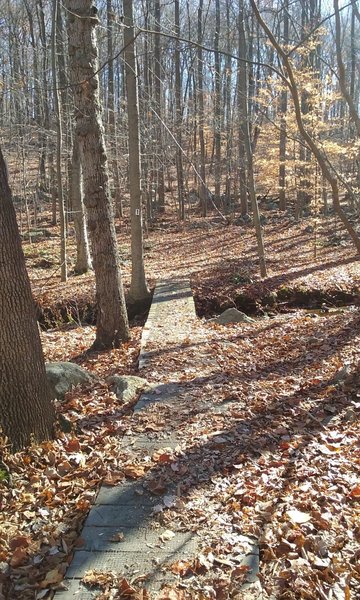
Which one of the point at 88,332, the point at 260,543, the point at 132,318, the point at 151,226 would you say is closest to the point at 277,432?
the point at 260,543

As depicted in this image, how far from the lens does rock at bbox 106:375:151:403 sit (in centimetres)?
518

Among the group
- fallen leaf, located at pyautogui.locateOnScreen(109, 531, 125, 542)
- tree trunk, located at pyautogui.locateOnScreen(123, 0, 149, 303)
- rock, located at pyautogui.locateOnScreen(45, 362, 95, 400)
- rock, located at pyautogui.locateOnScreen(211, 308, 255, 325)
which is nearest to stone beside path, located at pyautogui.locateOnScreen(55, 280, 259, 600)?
fallen leaf, located at pyautogui.locateOnScreen(109, 531, 125, 542)

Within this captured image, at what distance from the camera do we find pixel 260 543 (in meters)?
2.92

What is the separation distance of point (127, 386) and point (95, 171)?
327 centimetres

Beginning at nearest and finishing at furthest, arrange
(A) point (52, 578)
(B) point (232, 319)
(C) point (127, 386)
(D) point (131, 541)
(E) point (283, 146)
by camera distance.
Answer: (A) point (52, 578) < (D) point (131, 541) < (C) point (127, 386) < (B) point (232, 319) < (E) point (283, 146)

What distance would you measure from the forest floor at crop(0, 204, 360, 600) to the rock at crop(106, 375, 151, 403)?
0.14 metres

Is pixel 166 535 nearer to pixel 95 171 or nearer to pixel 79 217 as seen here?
pixel 95 171

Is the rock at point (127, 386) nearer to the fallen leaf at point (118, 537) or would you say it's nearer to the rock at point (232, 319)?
the fallen leaf at point (118, 537)

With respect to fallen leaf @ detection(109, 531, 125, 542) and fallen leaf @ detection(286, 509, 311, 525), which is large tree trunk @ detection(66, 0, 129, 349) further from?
fallen leaf @ detection(286, 509, 311, 525)

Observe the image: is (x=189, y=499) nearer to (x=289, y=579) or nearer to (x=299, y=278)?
(x=289, y=579)

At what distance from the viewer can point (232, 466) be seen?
3.75 meters

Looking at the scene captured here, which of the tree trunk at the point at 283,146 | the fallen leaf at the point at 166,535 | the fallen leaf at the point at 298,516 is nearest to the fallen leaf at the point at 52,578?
the fallen leaf at the point at 166,535

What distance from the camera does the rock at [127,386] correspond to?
5.18m

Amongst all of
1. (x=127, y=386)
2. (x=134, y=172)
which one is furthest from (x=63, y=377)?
(x=134, y=172)
